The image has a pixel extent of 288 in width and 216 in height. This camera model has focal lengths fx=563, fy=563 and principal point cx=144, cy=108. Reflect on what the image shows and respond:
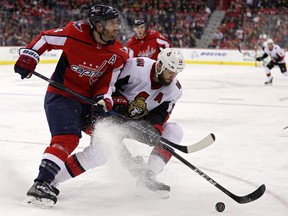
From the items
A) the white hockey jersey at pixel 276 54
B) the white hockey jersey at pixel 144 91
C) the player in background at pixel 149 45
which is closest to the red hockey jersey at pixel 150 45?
the player in background at pixel 149 45

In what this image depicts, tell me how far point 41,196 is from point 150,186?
0.64 metres

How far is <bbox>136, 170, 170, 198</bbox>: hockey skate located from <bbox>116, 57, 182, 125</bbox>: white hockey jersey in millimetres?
296

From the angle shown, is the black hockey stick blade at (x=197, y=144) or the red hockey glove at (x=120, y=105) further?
the red hockey glove at (x=120, y=105)

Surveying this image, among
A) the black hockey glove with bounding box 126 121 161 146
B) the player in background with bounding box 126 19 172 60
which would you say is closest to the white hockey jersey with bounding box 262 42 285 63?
the player in background with bounding box 126 19 172 60

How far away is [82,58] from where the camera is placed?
9.65ft

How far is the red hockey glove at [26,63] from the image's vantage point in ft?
9.32

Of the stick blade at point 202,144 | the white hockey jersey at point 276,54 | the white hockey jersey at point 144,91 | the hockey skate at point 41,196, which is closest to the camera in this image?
the hockey skate at point 41,196

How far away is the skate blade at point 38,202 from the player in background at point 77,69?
6cm

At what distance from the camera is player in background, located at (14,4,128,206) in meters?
2.82

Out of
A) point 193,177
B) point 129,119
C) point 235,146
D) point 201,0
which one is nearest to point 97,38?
point 129,119

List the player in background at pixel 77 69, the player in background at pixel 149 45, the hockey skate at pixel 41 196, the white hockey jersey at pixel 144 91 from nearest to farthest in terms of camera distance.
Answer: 1. the hockey skate at pixel 41 196
2. the player in background at pixel 77 69
3. the white hockey jersey at pixel 144 91
4. the player in background at pixel 149 45

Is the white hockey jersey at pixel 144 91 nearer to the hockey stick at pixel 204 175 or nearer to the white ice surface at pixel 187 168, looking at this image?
the hockey stick at pixel 204 175

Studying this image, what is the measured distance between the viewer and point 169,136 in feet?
10.3

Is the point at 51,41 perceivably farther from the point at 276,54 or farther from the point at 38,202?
the point at 276,54
